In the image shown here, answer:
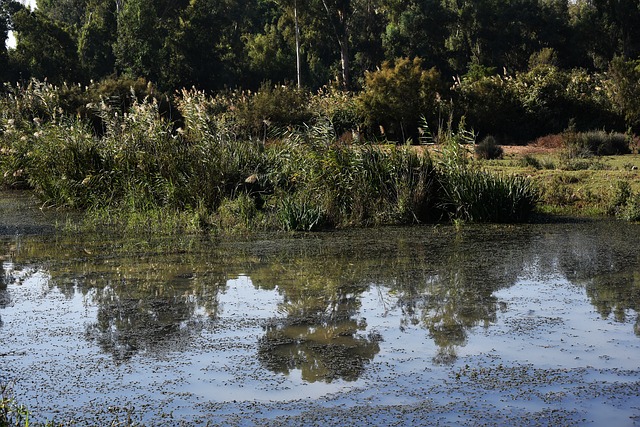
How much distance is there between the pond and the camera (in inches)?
222

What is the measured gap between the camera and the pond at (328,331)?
5648 mm

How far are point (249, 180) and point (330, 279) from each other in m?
5.55

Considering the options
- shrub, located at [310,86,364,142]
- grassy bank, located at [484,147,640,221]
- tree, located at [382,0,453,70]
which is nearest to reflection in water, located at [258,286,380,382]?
grassy bank, located at [484,147,640,221]

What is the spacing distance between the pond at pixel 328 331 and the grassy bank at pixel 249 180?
1487 millimetres

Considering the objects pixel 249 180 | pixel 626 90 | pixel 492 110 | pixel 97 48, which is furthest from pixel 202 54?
pixel 249 180

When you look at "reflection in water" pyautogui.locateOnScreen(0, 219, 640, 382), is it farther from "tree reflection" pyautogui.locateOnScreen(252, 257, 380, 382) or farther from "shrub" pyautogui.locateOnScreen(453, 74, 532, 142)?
"shrub" pyautogui.locateOnScreen(453, 74, 532, 142)

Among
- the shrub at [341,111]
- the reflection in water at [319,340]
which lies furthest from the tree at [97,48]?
the reflection in water at [319,340]

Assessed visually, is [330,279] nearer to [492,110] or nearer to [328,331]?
[328,331]

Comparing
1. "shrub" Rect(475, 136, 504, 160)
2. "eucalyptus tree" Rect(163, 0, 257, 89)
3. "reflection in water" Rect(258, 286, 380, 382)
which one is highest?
"eucalyptus tree" Rect(163, 0, 257, 89)

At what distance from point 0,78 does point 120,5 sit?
12.9 meters

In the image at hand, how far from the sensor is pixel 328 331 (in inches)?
294

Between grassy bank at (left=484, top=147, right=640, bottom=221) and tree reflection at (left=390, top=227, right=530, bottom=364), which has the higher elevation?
grassy bank at (left=484, top=147, right=640, bottom=221)

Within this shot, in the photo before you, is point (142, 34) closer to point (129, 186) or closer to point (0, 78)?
point (0, 78)

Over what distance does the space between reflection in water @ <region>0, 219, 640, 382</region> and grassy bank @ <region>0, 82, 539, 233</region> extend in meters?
0.75
